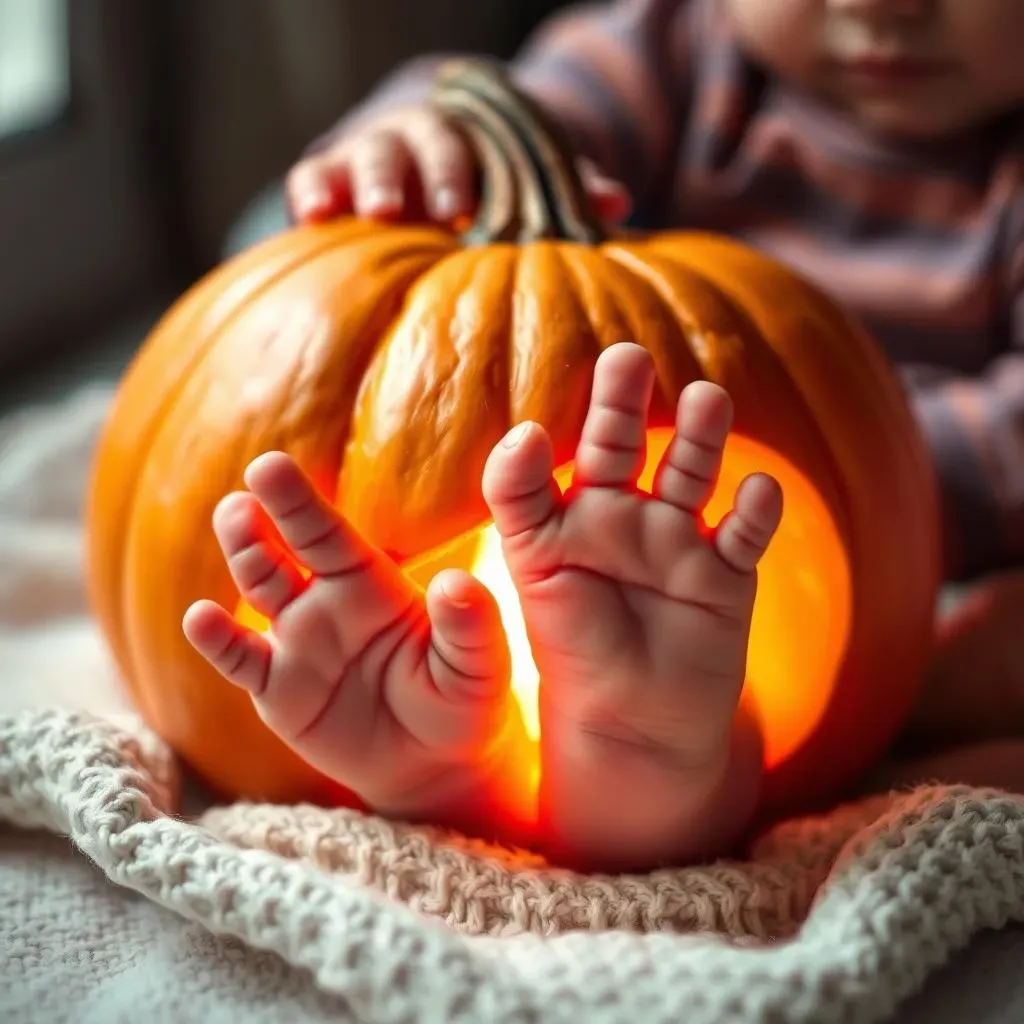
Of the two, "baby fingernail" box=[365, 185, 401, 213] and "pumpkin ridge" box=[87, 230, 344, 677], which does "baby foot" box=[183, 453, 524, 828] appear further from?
"baby fingernail" box=[365, 185, 401, 213]

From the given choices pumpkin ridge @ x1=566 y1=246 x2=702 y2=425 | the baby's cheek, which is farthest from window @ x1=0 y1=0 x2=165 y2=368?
pumpkin ridge @ x1=566 y1=246 x2=702 y2=425

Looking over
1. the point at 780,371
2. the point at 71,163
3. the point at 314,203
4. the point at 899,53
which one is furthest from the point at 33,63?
the point at 780,371

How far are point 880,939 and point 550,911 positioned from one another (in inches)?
5.0

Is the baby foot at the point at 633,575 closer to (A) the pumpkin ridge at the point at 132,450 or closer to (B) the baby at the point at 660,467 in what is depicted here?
(B) the baby at the point at 660,467

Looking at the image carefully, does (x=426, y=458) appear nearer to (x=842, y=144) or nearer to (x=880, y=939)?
(x=880, y=939)

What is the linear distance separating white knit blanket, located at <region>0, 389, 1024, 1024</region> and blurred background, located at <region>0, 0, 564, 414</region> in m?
0.82

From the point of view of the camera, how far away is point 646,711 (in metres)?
0.49

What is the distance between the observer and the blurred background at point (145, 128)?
1.33 m

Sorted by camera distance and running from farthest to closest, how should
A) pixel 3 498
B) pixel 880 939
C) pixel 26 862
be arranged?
pixel 3 498 → pixel 26 862 → pixel 880 939

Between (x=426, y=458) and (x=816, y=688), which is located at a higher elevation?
(x=426, y=458)

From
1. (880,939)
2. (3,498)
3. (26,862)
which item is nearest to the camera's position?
(880,939)

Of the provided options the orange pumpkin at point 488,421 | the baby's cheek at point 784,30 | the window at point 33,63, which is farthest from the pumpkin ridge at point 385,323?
the window at point 33,63

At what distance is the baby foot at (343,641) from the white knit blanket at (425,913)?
50mm

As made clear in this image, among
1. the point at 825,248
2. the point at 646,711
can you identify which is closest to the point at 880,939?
the point at 646,711
